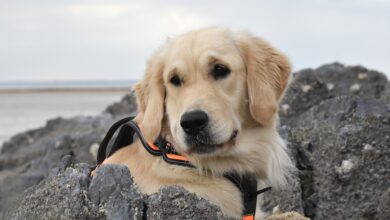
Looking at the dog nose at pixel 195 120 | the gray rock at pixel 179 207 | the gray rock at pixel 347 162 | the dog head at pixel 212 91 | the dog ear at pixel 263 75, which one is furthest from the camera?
the gray rock at pixel 347 162

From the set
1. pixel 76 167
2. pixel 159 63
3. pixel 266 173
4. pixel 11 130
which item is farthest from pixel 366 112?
pixel 11 130

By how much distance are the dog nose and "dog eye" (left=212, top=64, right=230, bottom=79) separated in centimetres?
60

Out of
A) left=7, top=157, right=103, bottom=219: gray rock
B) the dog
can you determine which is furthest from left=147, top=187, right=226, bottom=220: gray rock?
the dog

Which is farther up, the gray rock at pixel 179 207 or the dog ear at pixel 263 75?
the dog ear at pixel 263 75

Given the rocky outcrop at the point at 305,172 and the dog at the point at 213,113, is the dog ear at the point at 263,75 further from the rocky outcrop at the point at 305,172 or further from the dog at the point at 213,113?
the rocky outcrop at the point at 305,172

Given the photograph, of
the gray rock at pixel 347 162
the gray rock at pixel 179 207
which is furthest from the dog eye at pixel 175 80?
→ the gray rock at pixel 347 162

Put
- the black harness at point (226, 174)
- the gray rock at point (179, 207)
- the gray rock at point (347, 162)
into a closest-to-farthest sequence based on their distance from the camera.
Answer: the gray rock at point (179, 207), the black harness at point (226, 174), the gray rock at point (347, 162)

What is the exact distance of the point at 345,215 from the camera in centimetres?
630

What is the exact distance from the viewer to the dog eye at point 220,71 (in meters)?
5.34

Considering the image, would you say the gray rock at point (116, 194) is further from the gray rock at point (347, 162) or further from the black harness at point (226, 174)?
the gray rock at point (347, 162)

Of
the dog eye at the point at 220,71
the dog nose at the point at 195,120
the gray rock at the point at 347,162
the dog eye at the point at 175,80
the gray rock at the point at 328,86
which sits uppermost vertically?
the dog eye at the point at 220,71

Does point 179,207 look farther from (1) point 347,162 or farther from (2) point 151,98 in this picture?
(1) point 347,162

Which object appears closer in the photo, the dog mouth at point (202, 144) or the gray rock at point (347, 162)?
the dog mouth at point (202, 144)

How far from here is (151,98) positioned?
5617 mm
